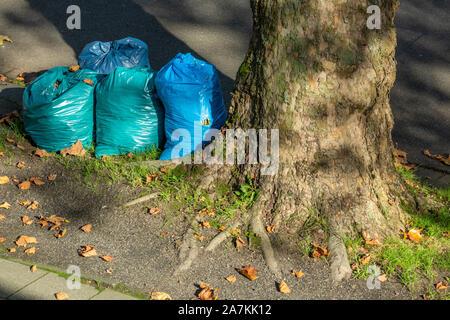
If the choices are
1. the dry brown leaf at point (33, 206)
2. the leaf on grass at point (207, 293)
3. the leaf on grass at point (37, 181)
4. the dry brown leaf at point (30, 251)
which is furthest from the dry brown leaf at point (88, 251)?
the leaf on grass at point (37, 181)

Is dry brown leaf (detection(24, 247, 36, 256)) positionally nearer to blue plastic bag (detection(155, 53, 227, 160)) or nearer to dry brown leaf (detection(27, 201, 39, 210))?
dry brown leaf (detection(27, 201, 39, 210))

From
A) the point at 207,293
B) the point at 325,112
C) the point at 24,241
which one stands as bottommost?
the point at 24,241

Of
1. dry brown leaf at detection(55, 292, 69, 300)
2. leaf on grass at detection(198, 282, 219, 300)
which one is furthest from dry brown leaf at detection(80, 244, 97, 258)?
leaf on grass at detection(198, 282, 219, 300)

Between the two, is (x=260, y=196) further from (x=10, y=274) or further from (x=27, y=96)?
(x=27, y=96)

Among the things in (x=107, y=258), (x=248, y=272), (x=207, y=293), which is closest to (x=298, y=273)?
(x=248, y=272)

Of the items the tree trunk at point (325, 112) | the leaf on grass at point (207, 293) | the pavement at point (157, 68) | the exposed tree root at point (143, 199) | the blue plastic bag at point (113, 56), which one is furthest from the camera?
the blue plastic bag at point (113, 56)

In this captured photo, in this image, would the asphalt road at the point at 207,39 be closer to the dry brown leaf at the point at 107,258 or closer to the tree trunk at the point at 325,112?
the tree trunk at the point at 325,112

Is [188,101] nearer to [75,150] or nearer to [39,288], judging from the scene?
[75,150]

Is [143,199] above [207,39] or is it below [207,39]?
below

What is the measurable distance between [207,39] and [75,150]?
3162 millimetres

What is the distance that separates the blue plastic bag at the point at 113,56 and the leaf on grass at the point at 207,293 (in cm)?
293

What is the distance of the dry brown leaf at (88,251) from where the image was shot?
13.7 ft

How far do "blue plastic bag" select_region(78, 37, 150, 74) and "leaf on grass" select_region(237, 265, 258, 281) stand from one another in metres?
2.86

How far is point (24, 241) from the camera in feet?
14.1
